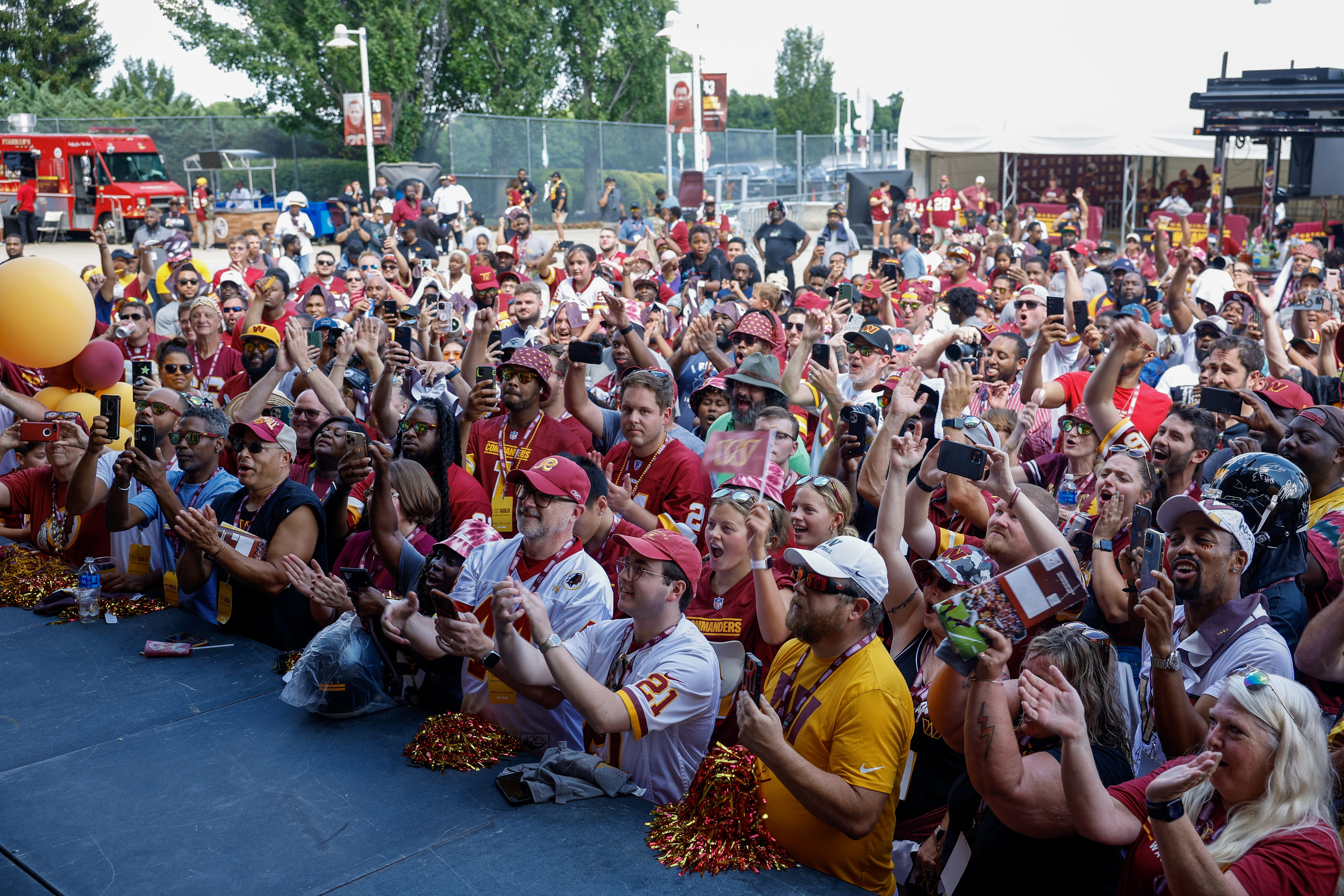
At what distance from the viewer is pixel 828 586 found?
354 centimetres

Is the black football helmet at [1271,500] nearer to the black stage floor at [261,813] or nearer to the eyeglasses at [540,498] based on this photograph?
the black stage floor at [261,813]

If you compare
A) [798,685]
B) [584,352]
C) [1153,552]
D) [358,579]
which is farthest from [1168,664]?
[584,352]

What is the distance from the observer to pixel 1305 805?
275cm

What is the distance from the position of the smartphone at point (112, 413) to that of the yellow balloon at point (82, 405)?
6.28 feet

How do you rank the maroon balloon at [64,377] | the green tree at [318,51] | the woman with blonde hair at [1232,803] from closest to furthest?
the woman with blonde hair at [1232,803] → the maroon balloon at [64,377] → the green tree at [318,51]

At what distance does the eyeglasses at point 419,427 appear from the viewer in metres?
6.32

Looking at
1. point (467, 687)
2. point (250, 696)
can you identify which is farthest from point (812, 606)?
point (250, 696)

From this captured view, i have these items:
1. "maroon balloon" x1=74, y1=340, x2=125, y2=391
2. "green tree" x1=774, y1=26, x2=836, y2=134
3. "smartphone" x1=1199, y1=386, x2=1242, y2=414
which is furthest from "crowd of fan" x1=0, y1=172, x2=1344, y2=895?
"green tree" x1=774, y1=26, x2=836, y2=134

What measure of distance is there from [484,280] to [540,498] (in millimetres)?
7156

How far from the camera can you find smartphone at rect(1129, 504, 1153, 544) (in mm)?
4047

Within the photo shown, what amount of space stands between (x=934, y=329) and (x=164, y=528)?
665 cm

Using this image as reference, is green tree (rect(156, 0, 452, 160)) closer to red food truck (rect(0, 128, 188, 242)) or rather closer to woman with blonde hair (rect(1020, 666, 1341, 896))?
red food truck (rect(0, 128, 188, 242))

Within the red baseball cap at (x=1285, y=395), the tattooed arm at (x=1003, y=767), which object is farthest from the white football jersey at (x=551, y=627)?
the red baseball cap at (x=1285, y=395)

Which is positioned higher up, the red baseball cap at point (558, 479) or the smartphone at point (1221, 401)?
the smartphone at point (1221, 401)
